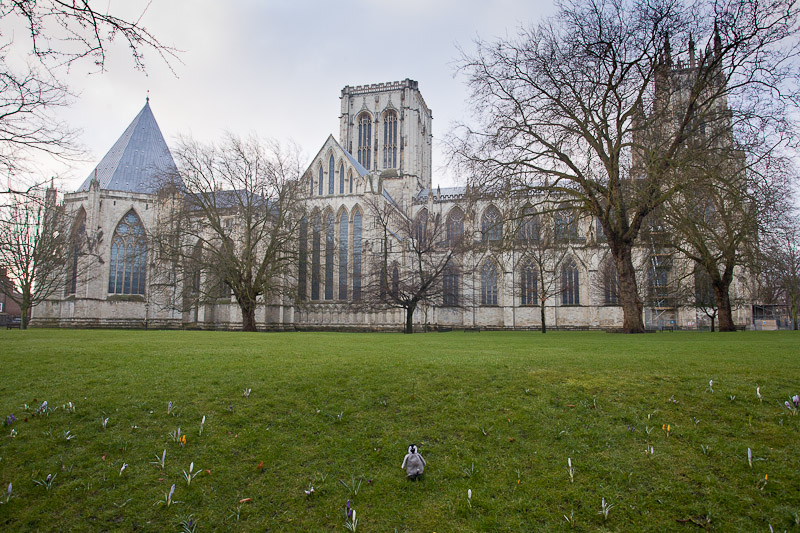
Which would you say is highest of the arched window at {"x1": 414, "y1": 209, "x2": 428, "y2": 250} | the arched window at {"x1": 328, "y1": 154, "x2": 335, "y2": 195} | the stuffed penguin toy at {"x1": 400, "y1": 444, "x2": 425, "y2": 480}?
the arched window at {"x1": 328, "y1": 154, "x2": 335, "y2": 195}

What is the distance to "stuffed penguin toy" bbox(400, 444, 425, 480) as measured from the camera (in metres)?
4.73

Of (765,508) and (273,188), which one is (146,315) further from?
(765,508)

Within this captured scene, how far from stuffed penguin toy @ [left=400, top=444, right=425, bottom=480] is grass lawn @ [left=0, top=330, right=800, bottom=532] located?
0.11 meters

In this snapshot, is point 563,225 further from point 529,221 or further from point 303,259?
point 303,259

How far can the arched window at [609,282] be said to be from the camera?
37.6 m

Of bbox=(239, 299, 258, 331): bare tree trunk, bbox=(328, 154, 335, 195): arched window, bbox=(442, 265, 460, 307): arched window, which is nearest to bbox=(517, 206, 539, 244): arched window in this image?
bbox=(442, 265, 460, 307): arched window

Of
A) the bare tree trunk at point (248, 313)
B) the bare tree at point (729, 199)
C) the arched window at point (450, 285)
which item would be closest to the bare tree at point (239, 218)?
the bare tree trunk at point (248, 313)

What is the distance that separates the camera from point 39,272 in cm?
2795

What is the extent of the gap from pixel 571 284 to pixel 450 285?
11640mm

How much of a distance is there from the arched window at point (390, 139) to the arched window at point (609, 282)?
25378 millimetres

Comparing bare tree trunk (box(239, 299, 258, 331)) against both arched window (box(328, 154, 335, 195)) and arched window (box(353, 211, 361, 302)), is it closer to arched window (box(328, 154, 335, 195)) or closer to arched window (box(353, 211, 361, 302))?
arched window (box(353, 211, 361, 302))

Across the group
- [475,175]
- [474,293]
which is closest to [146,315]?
[474,293]

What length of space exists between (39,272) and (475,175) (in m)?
26.8

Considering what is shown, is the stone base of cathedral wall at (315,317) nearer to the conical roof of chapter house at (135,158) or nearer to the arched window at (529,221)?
the conical roof of chapter house at (135,158)
